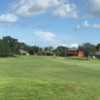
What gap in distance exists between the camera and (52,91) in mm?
15930

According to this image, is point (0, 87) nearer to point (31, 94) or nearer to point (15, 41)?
point (31, 94)

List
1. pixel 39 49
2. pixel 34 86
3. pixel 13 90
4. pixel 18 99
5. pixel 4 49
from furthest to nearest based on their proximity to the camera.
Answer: pixel 39 49
pixel 4 49
pixel 34 86
pixel 13 90
pixel 18 99

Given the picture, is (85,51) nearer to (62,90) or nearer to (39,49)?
(39,49)

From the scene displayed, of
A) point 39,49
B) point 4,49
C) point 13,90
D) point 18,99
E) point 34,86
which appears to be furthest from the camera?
point 39,49

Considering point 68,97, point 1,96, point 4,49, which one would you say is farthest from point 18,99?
point 4,49

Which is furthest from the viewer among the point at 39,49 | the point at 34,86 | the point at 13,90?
the point at 39,49

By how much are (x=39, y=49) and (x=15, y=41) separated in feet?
57.5

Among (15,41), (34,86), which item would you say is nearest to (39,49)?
(15,41)

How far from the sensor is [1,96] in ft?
47.7

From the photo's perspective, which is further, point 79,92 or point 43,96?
point 79,92

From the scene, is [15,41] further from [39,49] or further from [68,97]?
[68,97]

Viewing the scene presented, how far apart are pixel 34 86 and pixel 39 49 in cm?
17023

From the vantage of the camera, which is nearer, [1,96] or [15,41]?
[1,96]

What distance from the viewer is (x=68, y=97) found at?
1498 cm
